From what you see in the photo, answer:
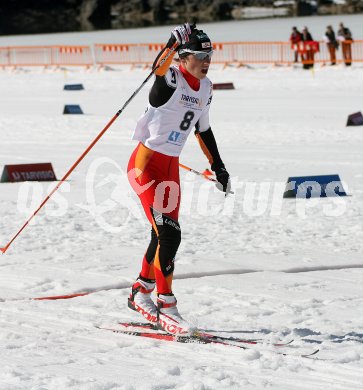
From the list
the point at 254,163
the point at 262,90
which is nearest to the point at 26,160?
the point at 254,163

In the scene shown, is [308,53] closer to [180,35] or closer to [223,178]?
[223,178]

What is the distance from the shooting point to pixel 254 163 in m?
14.1

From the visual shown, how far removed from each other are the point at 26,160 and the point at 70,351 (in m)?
9.22

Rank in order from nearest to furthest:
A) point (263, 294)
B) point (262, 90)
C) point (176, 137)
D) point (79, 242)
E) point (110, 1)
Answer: point (176, 137)
point (263, 294)
point (79, 242)
point (262, 90)
point (110, 1)

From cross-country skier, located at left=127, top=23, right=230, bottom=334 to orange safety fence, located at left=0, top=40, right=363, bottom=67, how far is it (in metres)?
24.0

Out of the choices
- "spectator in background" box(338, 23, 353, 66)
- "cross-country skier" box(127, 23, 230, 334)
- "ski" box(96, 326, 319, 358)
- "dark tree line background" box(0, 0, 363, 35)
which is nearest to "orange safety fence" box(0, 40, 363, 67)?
"spectator in background" box(338, 23, 353, 66)

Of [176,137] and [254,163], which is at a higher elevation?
[176,137]

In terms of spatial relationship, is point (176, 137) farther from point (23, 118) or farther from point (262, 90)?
point (262, 90)

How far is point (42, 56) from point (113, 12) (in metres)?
27.4

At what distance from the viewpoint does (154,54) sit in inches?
1318

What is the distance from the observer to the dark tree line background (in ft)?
186

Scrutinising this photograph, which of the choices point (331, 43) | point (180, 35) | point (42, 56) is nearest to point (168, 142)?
point (180, 35)

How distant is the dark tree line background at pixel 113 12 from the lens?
56.8 m

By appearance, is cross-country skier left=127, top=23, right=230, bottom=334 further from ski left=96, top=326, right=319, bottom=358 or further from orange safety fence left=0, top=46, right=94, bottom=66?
orange safety fence left=0, top=46, right=94, bottom=66
